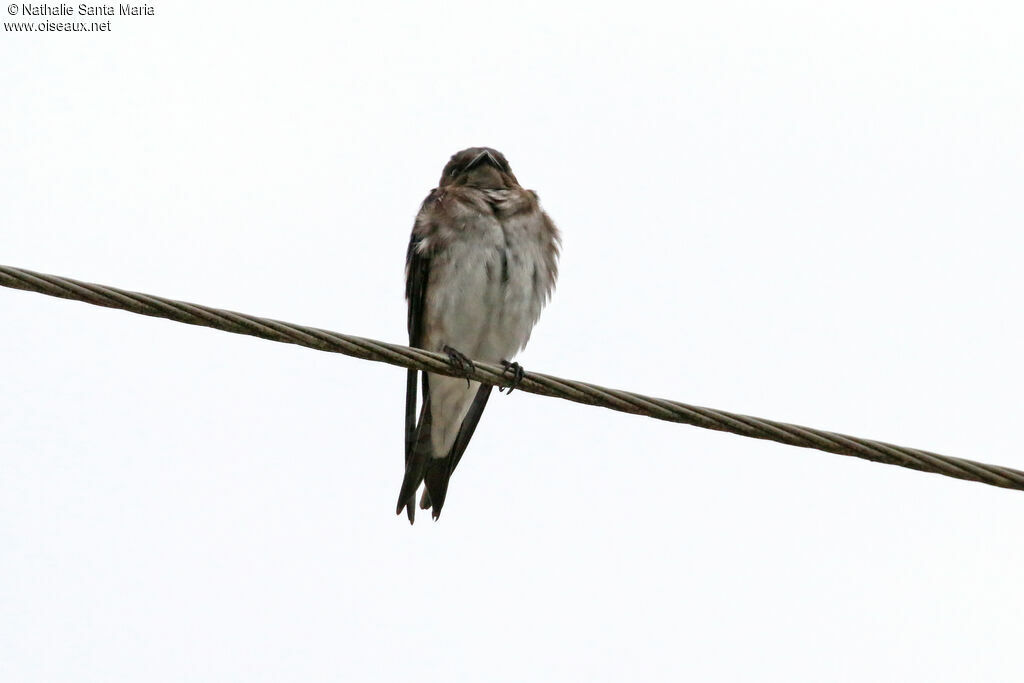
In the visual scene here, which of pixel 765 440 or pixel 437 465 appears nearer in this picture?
pixel 765 440

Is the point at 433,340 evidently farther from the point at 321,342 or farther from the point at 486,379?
the point at 321,342

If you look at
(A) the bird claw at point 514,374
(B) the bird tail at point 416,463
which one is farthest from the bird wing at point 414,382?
(A) the bird claw at point 514,374

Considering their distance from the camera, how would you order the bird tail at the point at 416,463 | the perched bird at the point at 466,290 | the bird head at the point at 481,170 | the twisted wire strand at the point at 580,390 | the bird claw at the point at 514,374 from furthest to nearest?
the bird head at the point at 481,170 → the bird tail at the point at 416,463 → the perched bird at the point at 466,290 → the bird claw at the point at 514,374 → the twisted wire strand at the point at 580,390

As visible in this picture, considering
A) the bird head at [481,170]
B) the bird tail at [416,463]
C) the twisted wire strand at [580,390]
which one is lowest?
the bird tail at [416,463]

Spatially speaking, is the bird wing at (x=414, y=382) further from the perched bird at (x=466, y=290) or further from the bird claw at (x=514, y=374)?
the bird claw at (x=514, y=374)

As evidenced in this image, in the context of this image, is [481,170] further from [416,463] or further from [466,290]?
[416,463]

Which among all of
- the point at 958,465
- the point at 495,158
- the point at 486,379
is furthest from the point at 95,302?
the point at 495,158

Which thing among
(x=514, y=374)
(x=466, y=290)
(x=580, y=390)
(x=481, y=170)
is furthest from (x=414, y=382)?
(x=580, y=390)

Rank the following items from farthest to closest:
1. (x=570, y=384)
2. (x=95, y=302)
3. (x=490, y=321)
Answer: (x=490, y=321) < (x=570, y=384) < (x=95, y=302)
